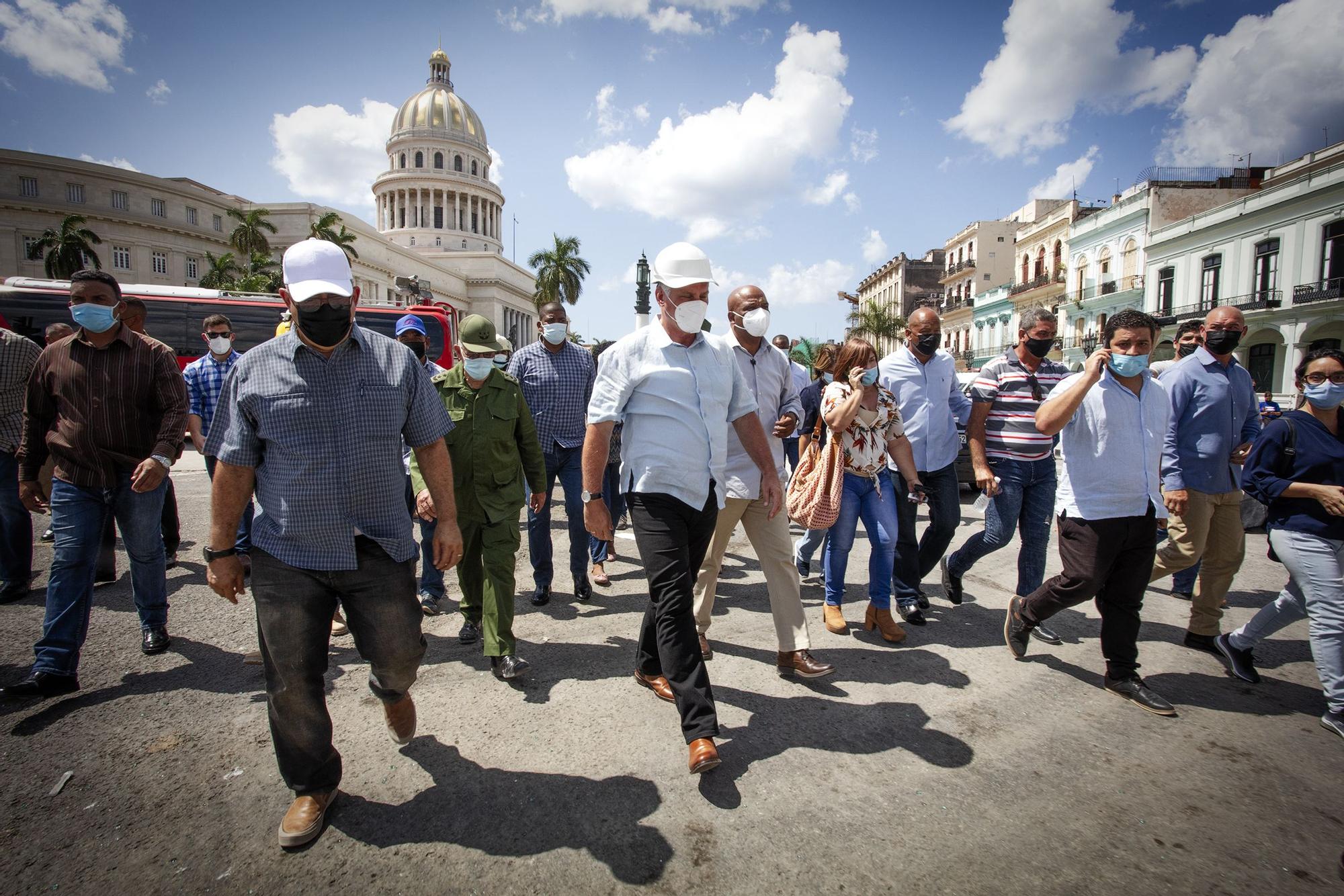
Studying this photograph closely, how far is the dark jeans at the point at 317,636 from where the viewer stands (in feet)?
Result: 7.41

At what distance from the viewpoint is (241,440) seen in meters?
2.24

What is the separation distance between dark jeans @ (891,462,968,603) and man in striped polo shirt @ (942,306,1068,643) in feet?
0.74

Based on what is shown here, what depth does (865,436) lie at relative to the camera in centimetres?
422

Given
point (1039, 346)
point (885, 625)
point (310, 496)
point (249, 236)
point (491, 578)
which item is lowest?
point (885, 625)

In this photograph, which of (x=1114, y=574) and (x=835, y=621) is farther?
(x=835, y=621)

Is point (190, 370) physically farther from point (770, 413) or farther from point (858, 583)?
point (858, 583)

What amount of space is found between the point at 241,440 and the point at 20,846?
5.14 feet

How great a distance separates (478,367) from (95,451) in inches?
80.2

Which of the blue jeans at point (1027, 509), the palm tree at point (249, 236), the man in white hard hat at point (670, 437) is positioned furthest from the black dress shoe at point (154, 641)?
the palm tree at point (249, 236)

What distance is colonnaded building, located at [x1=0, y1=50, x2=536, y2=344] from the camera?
4947cm

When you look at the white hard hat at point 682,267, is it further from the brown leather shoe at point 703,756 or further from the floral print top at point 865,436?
the brown leather shoe at point 703,756

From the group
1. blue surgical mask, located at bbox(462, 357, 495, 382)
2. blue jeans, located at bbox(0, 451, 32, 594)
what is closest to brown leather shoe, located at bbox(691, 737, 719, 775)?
blue surgical mask, located at bbox(462, 357, 495, 382)

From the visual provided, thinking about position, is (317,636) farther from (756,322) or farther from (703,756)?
(756,322)

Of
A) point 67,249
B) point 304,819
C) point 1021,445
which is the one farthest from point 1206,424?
point 67,249
